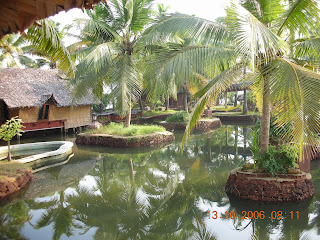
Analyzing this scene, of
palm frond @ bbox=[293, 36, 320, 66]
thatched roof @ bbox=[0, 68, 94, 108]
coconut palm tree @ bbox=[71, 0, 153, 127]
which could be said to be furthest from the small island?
palm frond @ bbox=[293, 36, 320, 66]

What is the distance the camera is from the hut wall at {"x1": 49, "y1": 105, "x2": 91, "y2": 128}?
53.3 feet

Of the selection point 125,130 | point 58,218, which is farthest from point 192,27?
point 125,130

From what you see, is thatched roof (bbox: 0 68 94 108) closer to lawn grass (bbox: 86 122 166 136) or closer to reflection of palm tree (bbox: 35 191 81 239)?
lawn grass (bbox: 86 122 166 136)

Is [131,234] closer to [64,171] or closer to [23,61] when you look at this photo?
[64,171]

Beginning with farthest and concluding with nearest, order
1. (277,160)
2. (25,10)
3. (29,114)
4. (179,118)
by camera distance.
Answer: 1. (179,118)
2. (29,114)
3. (277,160)
4. (25,10)

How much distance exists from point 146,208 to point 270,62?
3.93 metres

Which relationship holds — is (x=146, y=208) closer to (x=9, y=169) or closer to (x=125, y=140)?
(x=9, y=169)

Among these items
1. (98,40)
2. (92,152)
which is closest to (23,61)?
(98,40)

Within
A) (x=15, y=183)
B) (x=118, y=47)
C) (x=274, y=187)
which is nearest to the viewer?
(x=274, y=187)

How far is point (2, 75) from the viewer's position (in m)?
14.7

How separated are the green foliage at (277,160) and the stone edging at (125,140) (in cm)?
717

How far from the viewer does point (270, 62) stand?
4.86 metres

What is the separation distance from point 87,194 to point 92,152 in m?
5.14
